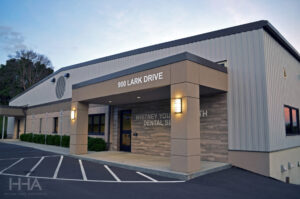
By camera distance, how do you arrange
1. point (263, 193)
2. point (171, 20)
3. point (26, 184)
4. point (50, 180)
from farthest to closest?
point (171, 20) → point (50, 180) → point (26, 184) → point (263, 193)

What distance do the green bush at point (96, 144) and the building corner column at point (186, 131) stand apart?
8755 mm

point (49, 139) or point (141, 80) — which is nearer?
point (141, 80)

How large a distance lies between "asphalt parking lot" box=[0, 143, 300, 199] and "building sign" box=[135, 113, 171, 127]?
Answer: 4263mm

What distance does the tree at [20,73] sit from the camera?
161 ft

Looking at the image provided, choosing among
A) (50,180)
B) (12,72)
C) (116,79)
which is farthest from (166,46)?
(12,72)

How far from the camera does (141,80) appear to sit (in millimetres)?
9984

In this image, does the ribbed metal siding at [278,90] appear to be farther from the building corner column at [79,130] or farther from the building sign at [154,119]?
the building corner column at [79,130]

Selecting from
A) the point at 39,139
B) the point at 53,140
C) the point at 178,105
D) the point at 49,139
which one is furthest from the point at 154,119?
the point at 39,139

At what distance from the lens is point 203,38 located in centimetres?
1185

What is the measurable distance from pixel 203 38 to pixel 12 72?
4963cm

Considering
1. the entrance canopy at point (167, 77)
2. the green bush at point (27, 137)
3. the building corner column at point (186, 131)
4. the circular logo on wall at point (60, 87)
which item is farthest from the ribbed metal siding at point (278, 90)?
the green bush at point (27, 137)

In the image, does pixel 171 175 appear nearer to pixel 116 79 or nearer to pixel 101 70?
pixel 116 79

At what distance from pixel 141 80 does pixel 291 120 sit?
28.3 feet

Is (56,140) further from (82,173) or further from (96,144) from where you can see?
(82,173)
